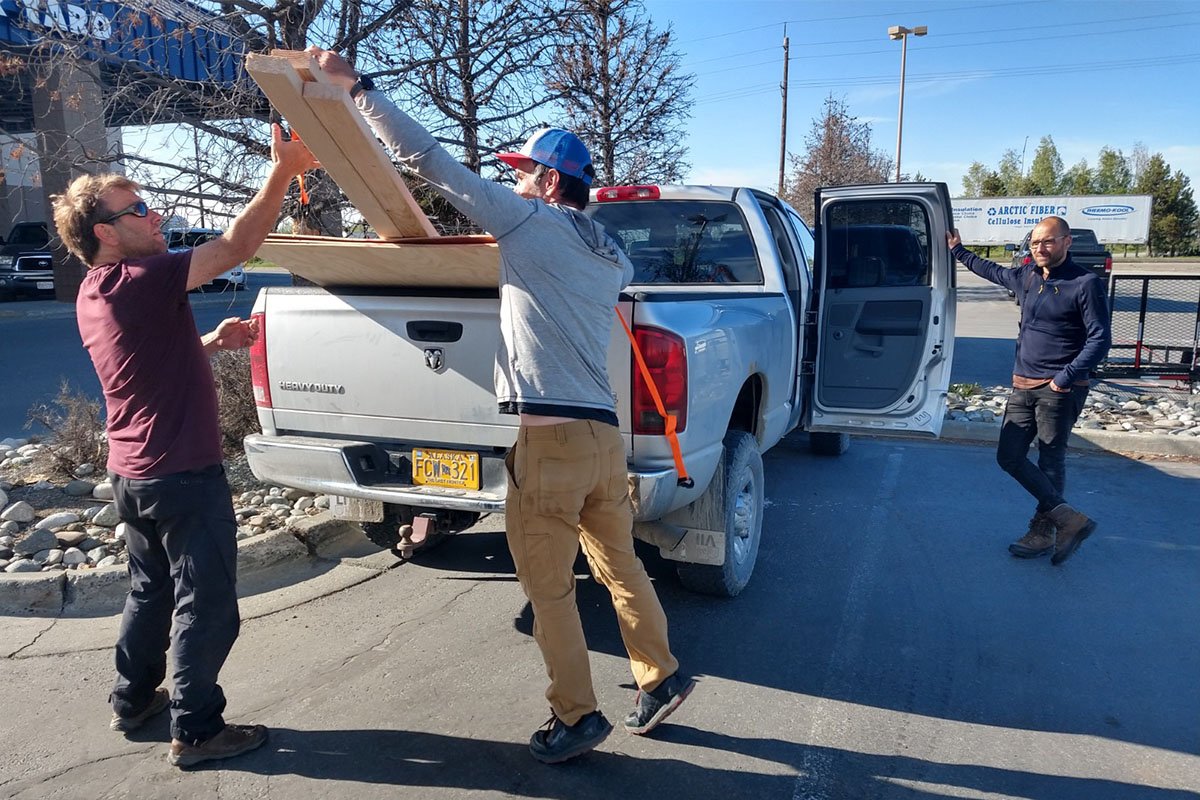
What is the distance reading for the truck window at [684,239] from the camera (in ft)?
16.7

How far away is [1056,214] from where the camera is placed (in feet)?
151

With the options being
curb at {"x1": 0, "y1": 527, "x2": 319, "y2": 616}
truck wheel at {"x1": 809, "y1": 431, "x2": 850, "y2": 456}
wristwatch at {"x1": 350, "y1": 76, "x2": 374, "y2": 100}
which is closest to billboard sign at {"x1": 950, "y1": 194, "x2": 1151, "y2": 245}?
truck wheel at {"x1": 809, "y1": 431, "x2": 850, "y2": 456}

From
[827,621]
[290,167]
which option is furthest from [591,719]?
[290,167]

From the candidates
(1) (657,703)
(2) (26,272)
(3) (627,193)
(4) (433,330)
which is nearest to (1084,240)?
(3) (627,193)

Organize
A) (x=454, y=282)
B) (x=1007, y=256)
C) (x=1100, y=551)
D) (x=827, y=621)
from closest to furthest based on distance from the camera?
(x=454, y=282)
(x=827, y=621)
(x=1100, y=551)
(x=1007, y=256)

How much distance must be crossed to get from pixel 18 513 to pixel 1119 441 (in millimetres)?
8397

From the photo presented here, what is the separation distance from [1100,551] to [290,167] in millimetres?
4951

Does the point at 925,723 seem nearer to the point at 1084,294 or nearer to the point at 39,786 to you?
the point at 1084,294

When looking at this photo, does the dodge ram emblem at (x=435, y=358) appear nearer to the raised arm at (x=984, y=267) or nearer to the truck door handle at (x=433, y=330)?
the truck door handle at (x=433, y=330)

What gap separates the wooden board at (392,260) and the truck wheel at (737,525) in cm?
150

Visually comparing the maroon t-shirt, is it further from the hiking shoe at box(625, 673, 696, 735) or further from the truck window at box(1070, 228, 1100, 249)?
the truck window at box(1070, 228, 1100, 249)

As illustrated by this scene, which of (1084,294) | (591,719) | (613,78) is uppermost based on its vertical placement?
(613,78)

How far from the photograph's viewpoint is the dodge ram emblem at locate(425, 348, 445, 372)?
12.1 feet

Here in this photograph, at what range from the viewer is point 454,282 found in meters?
3.55
